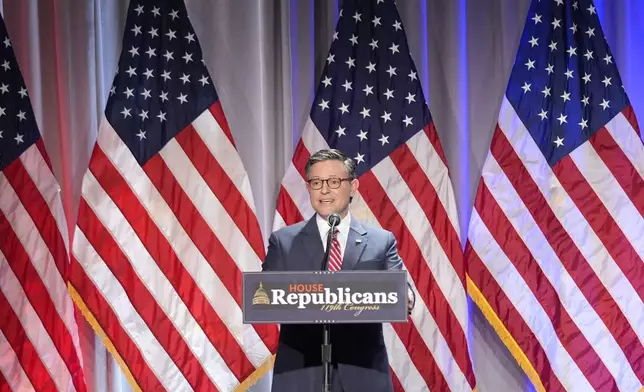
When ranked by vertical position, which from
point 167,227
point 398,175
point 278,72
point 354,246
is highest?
point 278,72

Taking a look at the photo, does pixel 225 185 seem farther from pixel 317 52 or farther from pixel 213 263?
pixel 317 52

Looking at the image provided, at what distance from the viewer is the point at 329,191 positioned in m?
2.76

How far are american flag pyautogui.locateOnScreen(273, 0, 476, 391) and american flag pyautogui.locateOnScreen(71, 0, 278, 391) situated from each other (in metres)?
0.37

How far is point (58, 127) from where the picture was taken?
438 cm

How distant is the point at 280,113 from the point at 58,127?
1209mm

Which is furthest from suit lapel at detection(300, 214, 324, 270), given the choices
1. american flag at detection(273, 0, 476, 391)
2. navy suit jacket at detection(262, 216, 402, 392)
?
american flag at detection(273, 0, 476, 391)

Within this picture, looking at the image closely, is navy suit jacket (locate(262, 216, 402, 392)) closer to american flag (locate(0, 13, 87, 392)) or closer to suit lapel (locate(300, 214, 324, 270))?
suit lapel (locate(300, 214, 324, 270))

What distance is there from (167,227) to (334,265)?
5.61 feet

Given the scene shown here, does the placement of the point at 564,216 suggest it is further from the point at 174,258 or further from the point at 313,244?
the point at 174,258

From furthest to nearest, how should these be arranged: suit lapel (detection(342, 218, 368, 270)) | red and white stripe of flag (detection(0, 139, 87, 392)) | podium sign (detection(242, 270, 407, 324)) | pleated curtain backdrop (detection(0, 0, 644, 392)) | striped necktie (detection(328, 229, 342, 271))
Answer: pleated curtain backdrop (detection(0, 0, 644, 392)) < red and white stripe of flag (detection(0, 139, 87, 392)) < suit lapel (detection(342, 218, 368, 270)) < striped necktie (detection(328, 229, 342, 271)) < podium sign (detection(242, 270, 407, 324))

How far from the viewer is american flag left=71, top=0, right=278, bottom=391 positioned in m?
4.00

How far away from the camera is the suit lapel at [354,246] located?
268cm

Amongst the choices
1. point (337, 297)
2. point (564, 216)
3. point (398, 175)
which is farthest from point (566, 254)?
point (337, 297)

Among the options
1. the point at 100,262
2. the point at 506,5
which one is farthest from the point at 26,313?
the point at 506,5
